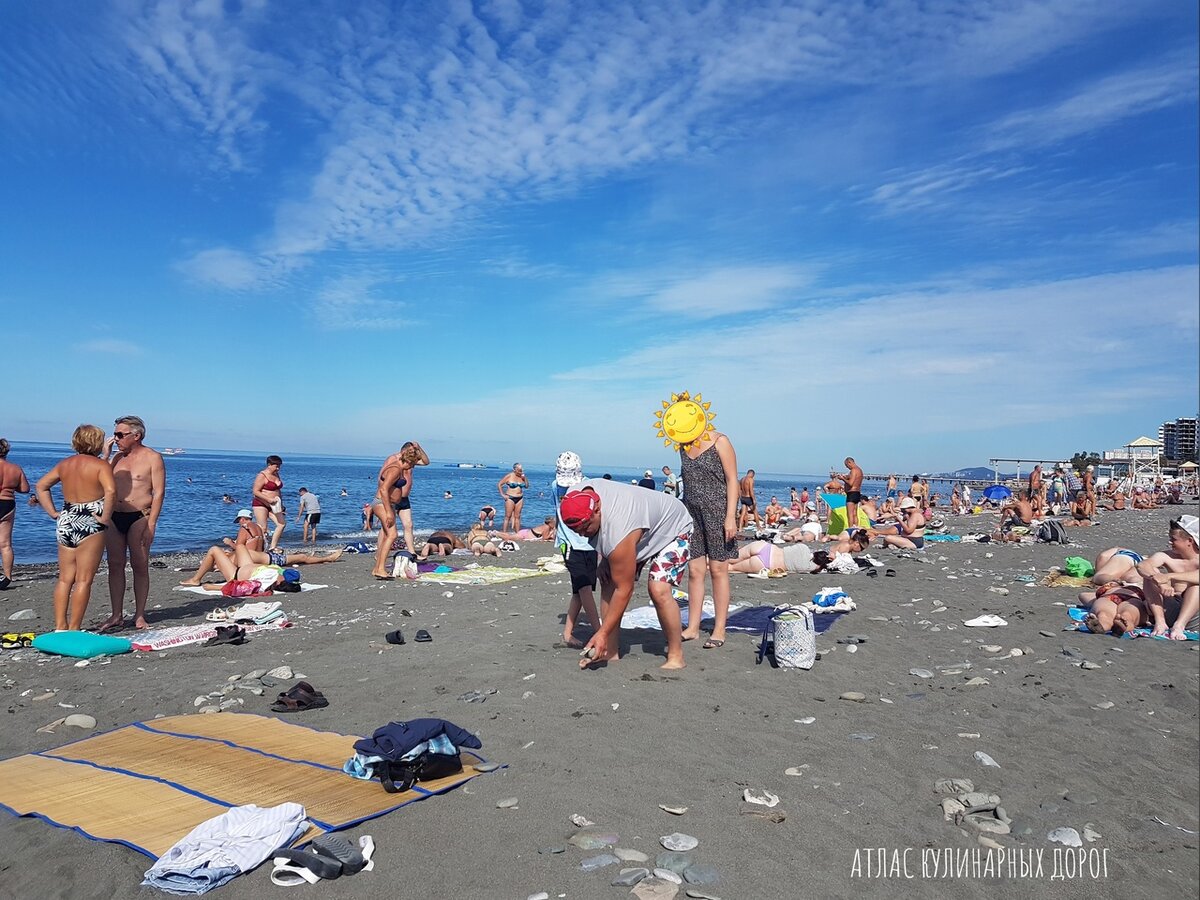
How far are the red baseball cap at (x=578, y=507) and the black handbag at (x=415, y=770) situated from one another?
1.73 metres

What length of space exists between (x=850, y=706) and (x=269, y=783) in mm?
3585

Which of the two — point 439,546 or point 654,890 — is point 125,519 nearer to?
point 654,890

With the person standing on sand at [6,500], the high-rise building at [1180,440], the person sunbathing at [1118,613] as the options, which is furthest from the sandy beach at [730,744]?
the high-rise building at [1180,440]

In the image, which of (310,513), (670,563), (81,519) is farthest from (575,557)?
(310,513)

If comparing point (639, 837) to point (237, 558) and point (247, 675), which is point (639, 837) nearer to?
point (247, 675)

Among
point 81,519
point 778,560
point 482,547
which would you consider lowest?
point 482,547

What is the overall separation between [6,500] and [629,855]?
10957mm

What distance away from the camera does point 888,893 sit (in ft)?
9.95

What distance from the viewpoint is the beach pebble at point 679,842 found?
3180 mm

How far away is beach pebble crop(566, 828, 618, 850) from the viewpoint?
319 centimetres

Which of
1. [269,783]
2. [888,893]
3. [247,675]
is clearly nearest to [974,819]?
[888,893]

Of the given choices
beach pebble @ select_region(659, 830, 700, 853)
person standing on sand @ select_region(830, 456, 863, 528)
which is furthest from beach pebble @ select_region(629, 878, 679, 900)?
person standing on sand @ select_region(830, 456, 863, 528)

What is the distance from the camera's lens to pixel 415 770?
12.0ft

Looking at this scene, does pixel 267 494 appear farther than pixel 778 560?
Yes
